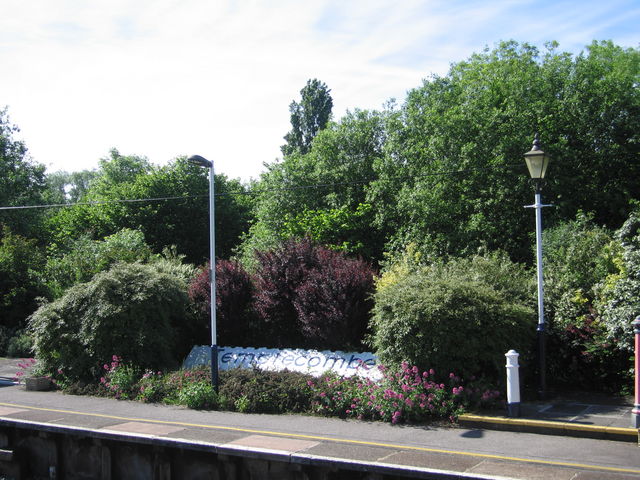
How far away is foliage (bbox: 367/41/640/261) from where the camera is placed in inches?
841

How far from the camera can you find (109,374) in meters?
15.2

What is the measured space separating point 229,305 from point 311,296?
3.22 m

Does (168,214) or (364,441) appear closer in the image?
(364,441)

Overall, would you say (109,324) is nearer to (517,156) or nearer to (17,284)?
(17,284)

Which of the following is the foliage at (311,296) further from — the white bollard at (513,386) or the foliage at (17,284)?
the foliage at (17,284)

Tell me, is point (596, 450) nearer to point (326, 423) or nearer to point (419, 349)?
point (419, 349)

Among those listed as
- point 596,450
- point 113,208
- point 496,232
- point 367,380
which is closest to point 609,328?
point 596,450

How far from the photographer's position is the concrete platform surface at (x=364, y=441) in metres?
8.09

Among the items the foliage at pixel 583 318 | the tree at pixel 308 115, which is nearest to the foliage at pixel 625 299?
the foliage at pixel 583 318

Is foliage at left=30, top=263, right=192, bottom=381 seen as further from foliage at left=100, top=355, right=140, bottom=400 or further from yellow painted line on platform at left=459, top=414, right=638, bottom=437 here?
yellow painted line on platform at left=459, top=414, right=638, bottom=437

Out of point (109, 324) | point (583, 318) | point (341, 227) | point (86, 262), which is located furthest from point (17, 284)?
point (583, 318)

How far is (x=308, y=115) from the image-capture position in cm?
4444

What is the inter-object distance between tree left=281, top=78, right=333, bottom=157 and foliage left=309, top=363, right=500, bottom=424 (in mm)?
33185

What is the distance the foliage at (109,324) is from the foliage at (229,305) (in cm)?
122
